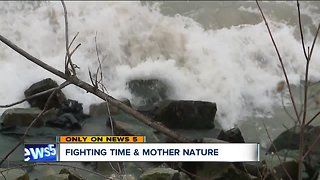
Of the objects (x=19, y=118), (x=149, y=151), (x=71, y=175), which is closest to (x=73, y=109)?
(x=19, y=118)

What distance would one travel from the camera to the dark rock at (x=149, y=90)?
6.34 metres

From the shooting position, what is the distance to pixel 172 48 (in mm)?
7578

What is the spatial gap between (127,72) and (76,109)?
1.45 m

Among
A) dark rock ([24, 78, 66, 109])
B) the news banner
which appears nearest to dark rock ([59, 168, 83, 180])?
the news banner

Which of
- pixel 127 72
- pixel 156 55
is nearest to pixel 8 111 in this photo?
pixel 127 72

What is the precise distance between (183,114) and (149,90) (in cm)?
124

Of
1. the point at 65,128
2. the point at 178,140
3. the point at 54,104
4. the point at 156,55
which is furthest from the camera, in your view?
the point at 156,55

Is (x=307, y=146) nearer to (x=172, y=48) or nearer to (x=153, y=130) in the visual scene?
(x=153, y=130)

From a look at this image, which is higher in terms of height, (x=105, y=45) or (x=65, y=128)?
(x=105, y=45)

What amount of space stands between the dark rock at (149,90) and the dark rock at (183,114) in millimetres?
811

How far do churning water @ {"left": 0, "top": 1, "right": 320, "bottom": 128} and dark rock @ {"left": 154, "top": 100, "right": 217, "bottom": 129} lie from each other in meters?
0.56

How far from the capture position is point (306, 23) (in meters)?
8.48

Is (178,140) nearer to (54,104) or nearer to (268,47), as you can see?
(54,104)

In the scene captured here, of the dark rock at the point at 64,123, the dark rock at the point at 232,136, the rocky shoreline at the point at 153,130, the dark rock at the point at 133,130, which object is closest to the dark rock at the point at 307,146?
the rocky shoreline at the point at 153,130
